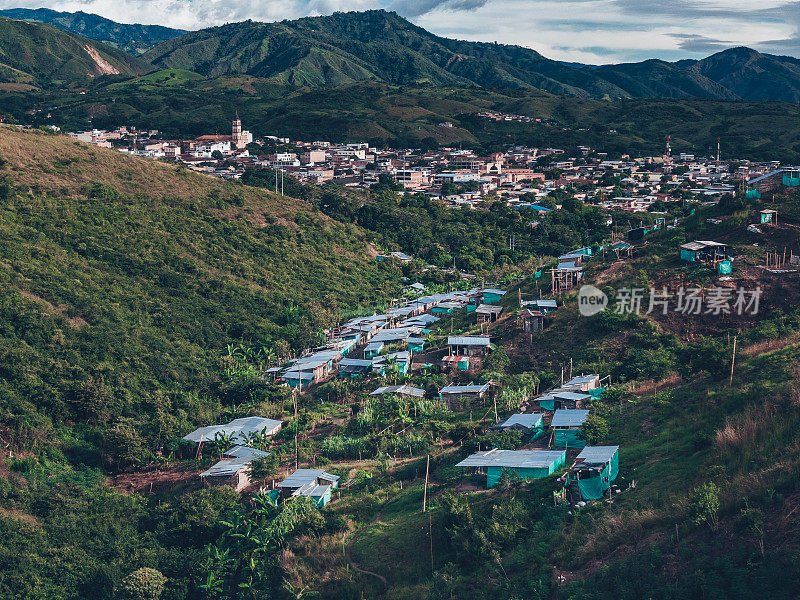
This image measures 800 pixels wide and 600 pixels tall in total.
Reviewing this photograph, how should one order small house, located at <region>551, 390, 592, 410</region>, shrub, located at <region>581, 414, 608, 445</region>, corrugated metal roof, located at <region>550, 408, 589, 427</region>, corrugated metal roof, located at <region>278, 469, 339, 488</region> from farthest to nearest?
small house, located at <region>551, 390, 592, 410</region> → corrugated metal roof, located at <region>278, 469, 339, 488</region> → corrugated metal roof, located at <region>550, 408, 589, 427</region> → shrub, located at <region>581, 414, 608, 445</region>

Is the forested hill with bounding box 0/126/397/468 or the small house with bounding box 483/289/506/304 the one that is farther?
the small house with bounding box 483/289/506/304

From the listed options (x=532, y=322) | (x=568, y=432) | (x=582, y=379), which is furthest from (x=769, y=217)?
(x=568, y=432)

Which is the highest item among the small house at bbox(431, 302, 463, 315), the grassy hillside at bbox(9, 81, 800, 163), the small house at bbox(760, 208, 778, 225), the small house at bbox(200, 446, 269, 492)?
the grassy hillside at bbox(9, 81, 800, 163)

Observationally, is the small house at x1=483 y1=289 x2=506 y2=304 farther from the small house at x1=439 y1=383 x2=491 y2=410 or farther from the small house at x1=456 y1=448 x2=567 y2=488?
the small house at x1=456 y1=448 x2=567 y2=488

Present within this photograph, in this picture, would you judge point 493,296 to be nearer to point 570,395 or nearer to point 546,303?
point 546,303

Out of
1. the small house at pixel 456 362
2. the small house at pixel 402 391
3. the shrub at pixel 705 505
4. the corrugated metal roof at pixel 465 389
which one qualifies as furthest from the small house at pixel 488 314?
the shrub at pixel 705 505

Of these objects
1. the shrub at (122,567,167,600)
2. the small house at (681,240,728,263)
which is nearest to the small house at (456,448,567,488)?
the shrub at (122,567,167,600)

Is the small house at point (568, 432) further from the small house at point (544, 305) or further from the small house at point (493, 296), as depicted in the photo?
the small house at point (493, 296)
